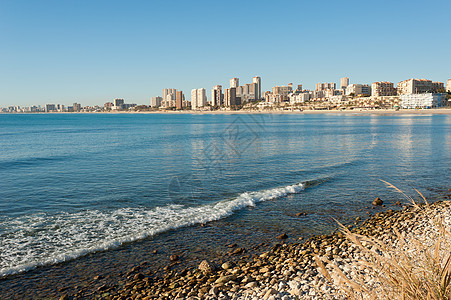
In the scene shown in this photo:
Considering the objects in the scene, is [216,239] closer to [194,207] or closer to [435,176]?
[194,207]

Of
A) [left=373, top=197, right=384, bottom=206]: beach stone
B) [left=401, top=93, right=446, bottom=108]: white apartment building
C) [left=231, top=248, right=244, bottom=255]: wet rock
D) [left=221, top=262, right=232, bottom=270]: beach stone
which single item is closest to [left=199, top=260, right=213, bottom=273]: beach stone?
[left=221, top=262, right=232, bottom=270]: beach stone

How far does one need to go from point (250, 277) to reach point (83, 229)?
6.79m

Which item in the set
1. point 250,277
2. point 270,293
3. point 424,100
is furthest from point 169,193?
point 424,100

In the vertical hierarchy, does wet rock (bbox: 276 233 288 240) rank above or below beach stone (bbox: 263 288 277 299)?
below

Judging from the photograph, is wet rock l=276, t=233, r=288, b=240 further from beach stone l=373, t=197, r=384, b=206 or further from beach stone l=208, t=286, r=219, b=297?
beach stone l=373, t=197, r=384, b=206

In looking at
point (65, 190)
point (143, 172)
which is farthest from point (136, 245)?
point (143, 172)

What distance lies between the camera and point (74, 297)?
7098mm

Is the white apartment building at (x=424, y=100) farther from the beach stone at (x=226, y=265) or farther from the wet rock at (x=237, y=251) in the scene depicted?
the beach stone at (x=226, y=265)

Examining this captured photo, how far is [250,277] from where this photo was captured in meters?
7.33

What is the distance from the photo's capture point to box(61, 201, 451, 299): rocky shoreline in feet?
21.8

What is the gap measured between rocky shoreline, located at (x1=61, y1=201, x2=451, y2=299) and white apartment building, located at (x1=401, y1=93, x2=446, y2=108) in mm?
188103

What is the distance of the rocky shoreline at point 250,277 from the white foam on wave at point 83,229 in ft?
7.73

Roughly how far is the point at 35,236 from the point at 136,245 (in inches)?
145

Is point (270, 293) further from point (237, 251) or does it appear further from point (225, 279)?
point (237, 251)
